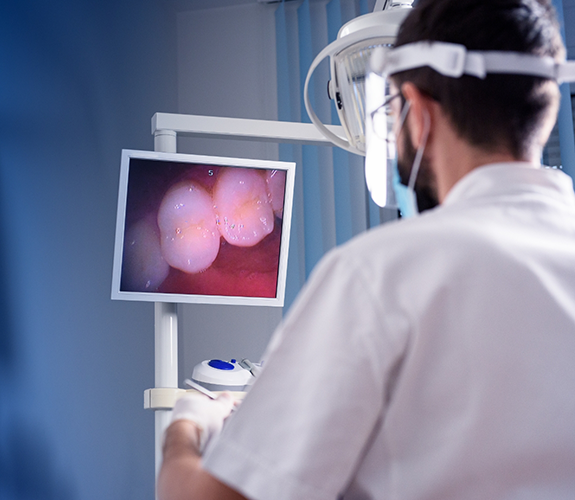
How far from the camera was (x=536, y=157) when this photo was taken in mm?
686

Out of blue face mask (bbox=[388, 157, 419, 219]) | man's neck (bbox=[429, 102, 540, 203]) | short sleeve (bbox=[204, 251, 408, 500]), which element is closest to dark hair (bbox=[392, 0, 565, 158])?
man's neck (bbox=[429, 102, 540, 203])

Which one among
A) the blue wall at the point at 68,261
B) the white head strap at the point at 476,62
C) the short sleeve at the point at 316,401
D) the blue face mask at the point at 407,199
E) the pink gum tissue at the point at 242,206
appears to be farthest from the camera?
the blue wall at the point at 68,261

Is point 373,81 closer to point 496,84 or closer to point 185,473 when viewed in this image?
point 496,84

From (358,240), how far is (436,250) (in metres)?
0.07

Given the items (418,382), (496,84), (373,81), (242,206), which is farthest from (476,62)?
(242,206)

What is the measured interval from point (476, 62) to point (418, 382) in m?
0.33

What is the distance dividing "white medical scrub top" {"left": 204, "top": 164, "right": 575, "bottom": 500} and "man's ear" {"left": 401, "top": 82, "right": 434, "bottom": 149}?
6.7 inches

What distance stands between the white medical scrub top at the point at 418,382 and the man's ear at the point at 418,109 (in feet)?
0.56

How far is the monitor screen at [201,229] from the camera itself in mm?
1471

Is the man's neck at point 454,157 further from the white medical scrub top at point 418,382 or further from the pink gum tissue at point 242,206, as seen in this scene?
the pink gum tissue at point 242,206

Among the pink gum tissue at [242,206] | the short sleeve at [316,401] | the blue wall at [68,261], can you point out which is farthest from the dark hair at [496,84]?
the blue wall at [68,261]

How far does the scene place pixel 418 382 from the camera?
52cm

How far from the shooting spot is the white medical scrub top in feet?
1.66

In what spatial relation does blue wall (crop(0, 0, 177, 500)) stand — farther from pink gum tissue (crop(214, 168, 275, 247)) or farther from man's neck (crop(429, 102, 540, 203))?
man's neck (crop(429, 102, 540, 203))
